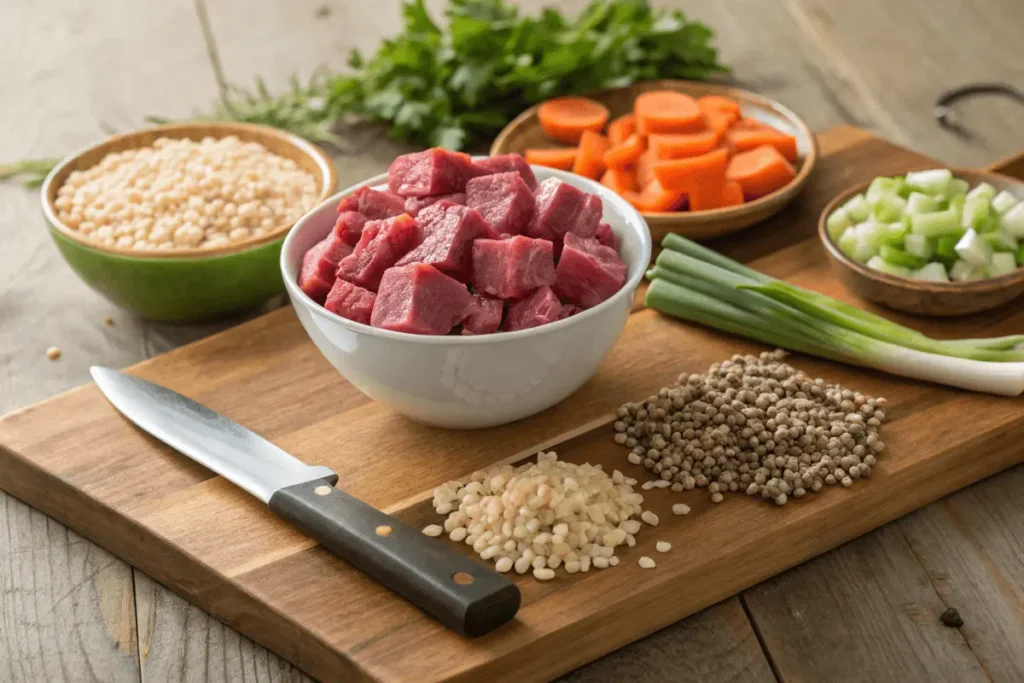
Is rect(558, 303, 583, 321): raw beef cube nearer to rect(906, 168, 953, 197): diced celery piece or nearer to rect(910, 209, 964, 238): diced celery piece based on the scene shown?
rect(910, 209, 964, 238): diced celery piece

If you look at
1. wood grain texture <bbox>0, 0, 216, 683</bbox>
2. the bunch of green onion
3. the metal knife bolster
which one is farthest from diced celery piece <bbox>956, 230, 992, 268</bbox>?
wood grain texture <bbox>0, 0, 216, 683</bbox>

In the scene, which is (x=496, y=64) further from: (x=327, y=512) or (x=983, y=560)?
(x=983, y=560)

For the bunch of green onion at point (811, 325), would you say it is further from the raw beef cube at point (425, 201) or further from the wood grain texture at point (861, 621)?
the raw beef cube at point (425, 201)

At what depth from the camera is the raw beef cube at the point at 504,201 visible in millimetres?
2293

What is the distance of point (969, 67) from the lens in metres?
4.16

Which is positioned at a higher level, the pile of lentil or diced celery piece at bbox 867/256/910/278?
diced celery piece at bbox 867/256/910/278

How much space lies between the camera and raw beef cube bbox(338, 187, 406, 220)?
2387mm

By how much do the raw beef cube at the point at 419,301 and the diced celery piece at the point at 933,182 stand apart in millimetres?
1313

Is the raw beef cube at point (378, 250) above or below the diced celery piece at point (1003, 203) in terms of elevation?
above

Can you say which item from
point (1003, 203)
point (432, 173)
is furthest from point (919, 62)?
point (432, 173)

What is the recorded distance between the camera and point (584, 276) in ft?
7.39

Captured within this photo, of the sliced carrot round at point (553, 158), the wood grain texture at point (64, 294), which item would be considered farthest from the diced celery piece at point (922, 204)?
the wood grain texture at point (64, 294)

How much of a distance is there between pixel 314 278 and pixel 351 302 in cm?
12

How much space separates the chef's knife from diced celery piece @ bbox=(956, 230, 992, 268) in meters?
1.43
